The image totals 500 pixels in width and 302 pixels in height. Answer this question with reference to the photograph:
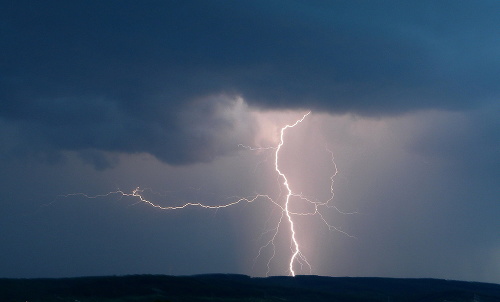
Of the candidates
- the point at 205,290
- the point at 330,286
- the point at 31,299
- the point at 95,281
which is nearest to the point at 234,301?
the point at 205,290

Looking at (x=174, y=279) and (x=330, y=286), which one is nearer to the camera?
(x=174, y=279)

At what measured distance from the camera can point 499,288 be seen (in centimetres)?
15938

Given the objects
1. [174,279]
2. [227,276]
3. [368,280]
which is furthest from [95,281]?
[368,280]

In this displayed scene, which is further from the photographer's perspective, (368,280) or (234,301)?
(368,280)

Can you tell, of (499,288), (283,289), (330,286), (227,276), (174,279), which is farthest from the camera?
(499,288)

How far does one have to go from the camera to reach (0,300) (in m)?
73.9

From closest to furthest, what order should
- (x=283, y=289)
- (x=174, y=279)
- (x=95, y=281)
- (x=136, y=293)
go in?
(x=136, y=293)
(x=95, y=281)
(x=174, y=279)
(x=283, y=289)

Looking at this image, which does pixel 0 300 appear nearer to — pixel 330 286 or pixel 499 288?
pixel 330 286

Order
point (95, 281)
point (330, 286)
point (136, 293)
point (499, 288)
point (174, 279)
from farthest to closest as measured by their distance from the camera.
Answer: point (499, 288) < point (330, 286) < point (174, 279) < point (95, 281) < point (136, 293)

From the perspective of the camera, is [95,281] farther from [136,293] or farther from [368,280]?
[368,280]

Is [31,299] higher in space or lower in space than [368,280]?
lower

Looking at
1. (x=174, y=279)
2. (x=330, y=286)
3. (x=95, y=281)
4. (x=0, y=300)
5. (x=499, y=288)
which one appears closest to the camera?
(x=0, y=300)

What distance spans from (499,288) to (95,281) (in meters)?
110

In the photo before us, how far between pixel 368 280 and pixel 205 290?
65.0 m
